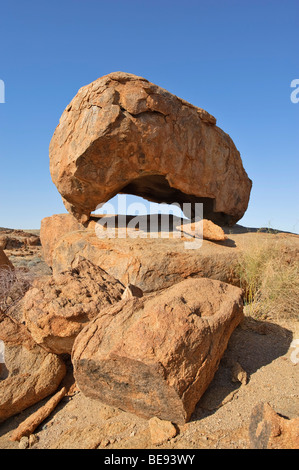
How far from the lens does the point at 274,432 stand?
2020mm

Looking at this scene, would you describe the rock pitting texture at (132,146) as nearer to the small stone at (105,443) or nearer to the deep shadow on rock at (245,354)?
the deep shadow on rock at (245,354)

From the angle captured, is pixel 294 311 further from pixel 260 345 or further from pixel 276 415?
pixel 276 415

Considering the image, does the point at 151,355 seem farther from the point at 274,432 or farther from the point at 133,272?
the point at 133,272

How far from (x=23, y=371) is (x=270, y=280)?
3031mm

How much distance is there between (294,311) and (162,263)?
5.45 feet

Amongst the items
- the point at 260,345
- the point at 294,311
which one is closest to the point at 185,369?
the point at 260,345

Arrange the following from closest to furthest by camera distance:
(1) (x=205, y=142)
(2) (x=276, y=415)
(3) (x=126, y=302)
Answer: (2) (x=276, y=415), (3) (x=126, y=302), (1) (x=205, y=142)

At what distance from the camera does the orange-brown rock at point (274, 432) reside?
78.8 inches

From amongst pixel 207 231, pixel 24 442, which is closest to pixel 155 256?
pixel 207 231

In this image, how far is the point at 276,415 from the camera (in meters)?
2.10

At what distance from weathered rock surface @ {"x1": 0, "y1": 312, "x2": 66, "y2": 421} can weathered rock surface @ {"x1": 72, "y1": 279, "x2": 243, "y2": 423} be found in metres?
0.66

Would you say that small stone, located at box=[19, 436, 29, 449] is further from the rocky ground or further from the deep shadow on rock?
the deep shadow on rock

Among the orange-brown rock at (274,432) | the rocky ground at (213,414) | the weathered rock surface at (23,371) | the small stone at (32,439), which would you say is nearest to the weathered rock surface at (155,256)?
the weathered rock surface at (23,371)

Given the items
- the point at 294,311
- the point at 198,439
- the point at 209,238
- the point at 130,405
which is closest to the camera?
the point at 198,439
